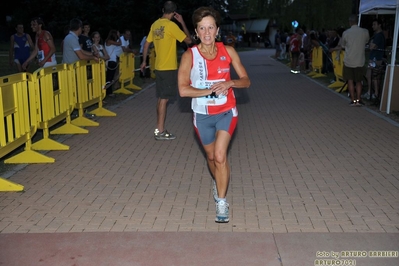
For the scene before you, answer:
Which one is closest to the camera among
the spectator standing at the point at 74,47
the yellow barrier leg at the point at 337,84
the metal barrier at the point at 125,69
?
the spectator standing at the point at 74,47

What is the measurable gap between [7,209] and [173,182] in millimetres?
1966

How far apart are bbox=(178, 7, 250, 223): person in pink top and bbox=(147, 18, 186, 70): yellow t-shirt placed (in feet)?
13.0

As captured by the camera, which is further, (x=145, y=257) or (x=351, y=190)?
(x=351, y=190)

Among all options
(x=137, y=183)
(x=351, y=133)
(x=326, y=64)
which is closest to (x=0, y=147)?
(x=137, y=183)

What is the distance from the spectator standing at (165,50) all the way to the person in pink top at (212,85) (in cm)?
397

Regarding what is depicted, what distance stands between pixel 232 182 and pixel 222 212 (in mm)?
1557

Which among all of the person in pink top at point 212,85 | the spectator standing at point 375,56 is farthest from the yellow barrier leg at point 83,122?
the spectator standing at point 375,56

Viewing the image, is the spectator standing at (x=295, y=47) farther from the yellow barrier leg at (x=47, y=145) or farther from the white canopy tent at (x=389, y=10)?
the yellow barrier leg at (x=47, y=145)

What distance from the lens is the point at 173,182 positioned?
22.5ft

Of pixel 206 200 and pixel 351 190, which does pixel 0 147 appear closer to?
pixel 206 200

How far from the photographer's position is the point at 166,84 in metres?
9.39

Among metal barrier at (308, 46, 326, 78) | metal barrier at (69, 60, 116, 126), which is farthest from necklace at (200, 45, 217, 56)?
metal barrier at (308, 46, 326, 78)

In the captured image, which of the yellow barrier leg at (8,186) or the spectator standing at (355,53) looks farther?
the spectator standing at (355,53)

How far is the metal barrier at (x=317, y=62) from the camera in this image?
2223 centimetres
